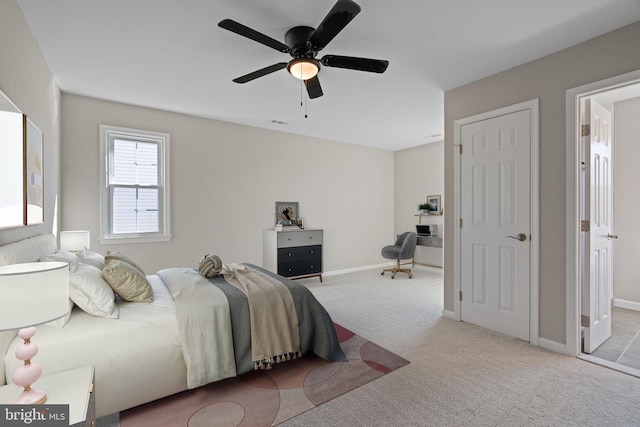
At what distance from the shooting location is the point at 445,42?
2523 mm

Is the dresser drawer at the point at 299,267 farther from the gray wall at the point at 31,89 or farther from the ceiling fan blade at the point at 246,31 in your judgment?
the ceiling fan blade at the point at 246,31

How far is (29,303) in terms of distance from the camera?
1.11 meters

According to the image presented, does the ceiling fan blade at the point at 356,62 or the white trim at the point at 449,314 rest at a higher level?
the ceiling fan blade at the point at 356,62

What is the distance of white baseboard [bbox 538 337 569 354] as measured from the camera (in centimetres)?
261

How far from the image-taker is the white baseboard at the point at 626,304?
363 cm

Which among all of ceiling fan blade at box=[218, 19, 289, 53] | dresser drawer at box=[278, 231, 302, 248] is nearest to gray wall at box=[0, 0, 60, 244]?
ceiling fan blade at box=[218, 19, 289, 53]

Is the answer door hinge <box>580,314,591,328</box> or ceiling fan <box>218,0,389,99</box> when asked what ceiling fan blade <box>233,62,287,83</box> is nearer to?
ceiling fan <box>218,0,389,99</box>

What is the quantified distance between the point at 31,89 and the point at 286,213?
11.7ft

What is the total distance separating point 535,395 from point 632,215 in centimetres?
311

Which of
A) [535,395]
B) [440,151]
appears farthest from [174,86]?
[440,151]

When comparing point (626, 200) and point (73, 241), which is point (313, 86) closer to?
point (73, 241)

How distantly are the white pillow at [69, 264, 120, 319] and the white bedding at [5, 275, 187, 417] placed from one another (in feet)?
0.16

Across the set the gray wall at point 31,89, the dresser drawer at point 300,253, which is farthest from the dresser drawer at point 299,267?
the gray wall at point 31,89

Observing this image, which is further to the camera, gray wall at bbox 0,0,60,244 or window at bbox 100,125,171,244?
window at bbox 100,125,171,244
